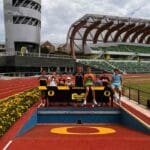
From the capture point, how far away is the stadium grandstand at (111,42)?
108 meters

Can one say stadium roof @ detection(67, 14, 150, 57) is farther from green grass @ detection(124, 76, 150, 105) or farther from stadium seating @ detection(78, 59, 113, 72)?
green grass @ detection(124, 76, 150, 105)

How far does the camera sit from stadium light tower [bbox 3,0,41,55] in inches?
3738

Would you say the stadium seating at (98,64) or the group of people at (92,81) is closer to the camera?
the group of people at (92,81)

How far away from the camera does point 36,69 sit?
84500mm

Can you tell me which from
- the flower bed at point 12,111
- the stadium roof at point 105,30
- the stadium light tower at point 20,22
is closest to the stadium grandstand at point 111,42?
the stadium roof at point 105,30

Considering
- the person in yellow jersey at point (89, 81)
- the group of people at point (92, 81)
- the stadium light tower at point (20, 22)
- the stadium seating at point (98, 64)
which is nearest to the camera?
the person in yellow jersey at point (89, 81)

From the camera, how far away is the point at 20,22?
317 ft

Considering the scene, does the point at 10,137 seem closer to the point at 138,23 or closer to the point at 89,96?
the point at 89,96

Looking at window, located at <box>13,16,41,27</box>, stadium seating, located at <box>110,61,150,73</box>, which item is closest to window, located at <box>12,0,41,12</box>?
window, located at <box>13,16,41,27</box>

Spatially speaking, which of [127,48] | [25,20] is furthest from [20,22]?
[127,48]

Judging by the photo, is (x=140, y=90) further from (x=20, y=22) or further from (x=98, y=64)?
(x=98, y=64)

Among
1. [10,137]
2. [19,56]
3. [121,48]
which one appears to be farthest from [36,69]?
[10,137]

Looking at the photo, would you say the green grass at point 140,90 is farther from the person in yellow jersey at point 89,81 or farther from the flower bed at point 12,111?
the flower bed at point 12,111

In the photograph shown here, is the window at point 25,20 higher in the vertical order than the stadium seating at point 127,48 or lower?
higher
